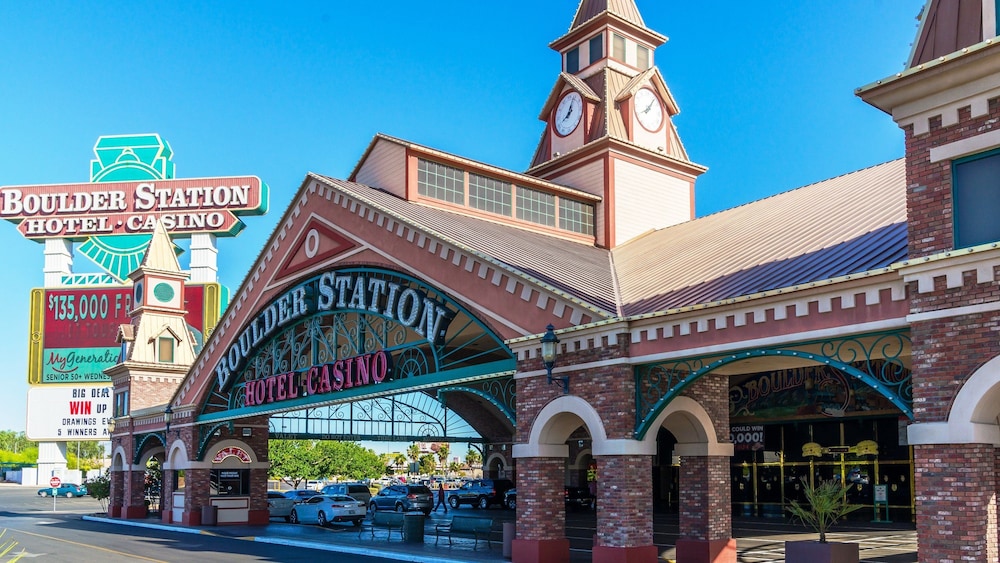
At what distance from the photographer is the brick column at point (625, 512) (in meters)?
18.7

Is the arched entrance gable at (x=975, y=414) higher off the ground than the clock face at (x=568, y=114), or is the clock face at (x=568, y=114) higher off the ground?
the clock face at (x=568, y=114)

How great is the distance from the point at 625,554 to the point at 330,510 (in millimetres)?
22549

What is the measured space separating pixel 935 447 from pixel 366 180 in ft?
77.3

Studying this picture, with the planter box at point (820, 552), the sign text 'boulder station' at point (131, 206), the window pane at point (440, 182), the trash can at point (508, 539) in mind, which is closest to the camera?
the planter box at point (820, 552)

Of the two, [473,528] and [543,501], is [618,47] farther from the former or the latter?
[543,501]

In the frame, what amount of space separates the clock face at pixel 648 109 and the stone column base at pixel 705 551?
19.2 m

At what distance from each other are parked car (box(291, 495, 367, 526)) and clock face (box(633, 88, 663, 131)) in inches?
759

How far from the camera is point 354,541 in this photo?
30422mm

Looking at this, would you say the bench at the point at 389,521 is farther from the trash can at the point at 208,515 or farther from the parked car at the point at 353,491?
the parked car at the point at 353,491

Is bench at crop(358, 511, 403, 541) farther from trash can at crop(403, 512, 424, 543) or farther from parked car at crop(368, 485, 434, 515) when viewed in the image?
parked car at crop(368, 485, 434, 515)

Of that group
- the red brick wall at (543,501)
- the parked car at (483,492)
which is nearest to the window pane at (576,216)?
the red brick wall at (543,501)

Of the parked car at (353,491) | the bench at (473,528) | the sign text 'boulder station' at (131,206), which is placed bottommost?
the parked car at (353,491)

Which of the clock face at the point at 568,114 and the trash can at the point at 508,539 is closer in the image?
the trash can at the point at 508,539

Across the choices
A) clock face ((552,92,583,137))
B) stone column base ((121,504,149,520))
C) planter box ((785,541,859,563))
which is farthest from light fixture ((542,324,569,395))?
stone column base ((121,504,149,520))
